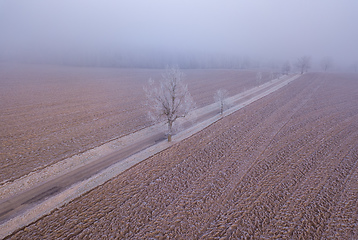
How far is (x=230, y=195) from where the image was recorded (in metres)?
14.1

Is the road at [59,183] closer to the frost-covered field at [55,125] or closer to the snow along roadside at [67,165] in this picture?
the snow along roadside at [67,165]

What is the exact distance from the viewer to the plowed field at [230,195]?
11375 mm

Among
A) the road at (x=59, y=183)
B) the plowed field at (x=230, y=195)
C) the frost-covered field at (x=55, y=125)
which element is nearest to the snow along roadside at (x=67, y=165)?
the road at (x=59, y=183)

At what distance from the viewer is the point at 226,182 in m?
15.6

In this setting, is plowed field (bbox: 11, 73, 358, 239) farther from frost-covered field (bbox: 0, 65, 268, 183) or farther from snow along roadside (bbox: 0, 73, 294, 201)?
frost-covered field (bbox: 0, 65, 268, 183)

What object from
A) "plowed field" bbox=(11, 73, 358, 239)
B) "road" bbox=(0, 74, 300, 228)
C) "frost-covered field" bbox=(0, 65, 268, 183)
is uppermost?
"frost-covered field" bbox=(0, 65, 268, 183)

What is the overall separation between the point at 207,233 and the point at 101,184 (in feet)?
29.6

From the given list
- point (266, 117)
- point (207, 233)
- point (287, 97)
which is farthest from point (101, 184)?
point (287, 97)

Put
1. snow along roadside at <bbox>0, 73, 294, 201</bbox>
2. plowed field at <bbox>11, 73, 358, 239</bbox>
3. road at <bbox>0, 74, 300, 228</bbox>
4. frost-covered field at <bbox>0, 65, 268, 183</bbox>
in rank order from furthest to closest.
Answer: frost-covered field at <bbox>0, 65, 268, 183</bbox>
snow along roadside at <bbox>0, 73, 294, 201</bbox>
road at <bbox>0, 74, 300, 228</bbox>
plowed field at <bbox>11, 73, 358, 239</bbox>

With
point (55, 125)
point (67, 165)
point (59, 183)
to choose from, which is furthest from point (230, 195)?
point (55, 125)

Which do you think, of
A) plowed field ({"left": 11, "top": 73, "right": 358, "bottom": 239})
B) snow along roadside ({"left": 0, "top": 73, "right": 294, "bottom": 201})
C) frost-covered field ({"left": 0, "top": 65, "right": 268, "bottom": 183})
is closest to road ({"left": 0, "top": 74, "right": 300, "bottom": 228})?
snow along roadside ({"left": 0, "top": 73, "right": 294, "bottom": 201})

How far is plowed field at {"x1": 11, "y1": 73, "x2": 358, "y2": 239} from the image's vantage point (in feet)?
37.3

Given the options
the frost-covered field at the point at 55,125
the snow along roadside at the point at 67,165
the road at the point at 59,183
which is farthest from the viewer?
the frost-covered field at the point at 55,125

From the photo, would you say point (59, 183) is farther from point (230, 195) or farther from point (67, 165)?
point (230, 195)
